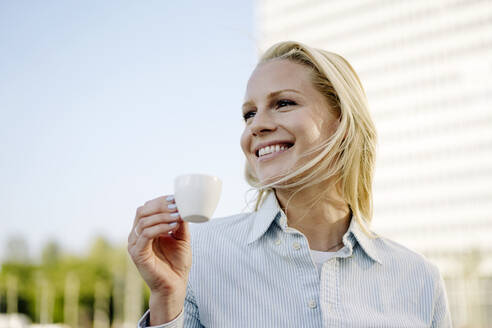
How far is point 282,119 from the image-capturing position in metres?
2.57

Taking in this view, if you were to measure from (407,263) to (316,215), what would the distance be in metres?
0.55

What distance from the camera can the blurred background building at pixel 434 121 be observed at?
57.1 m

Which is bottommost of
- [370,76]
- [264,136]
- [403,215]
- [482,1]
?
[403,215]

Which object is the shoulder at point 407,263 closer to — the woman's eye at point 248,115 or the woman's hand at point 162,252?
the woman's eye at point 248,115

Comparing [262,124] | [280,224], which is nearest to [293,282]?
[280,224]

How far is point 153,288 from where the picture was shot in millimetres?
2021

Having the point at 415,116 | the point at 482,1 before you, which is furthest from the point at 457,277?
the point at 482,1

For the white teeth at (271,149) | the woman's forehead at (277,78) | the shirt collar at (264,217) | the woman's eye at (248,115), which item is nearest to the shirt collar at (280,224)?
the shirt collar at (264,217)

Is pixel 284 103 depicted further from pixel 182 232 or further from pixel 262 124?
pixel 182 232

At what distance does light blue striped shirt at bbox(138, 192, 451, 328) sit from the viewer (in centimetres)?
Answer: 238

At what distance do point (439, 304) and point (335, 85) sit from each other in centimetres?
127

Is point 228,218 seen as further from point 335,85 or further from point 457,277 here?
point 457,277

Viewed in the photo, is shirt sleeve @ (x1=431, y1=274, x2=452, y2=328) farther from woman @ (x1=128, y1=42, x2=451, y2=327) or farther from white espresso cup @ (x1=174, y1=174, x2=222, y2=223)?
white espresso cup @ (x1=174, y1=174, x2=222, y2=223)

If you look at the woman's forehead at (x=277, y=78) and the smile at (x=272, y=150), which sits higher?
the woman's forehead at (x=277, y=78)
